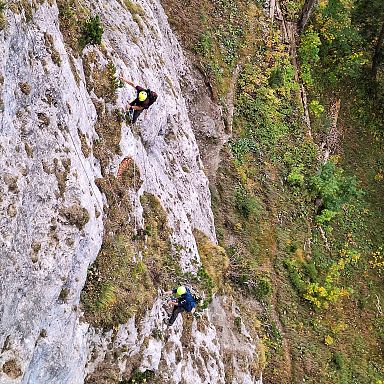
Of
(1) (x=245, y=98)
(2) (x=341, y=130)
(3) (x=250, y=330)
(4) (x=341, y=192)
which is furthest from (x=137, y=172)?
(2) (x=341, y=130)

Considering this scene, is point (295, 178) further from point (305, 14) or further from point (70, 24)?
point (70, 24)

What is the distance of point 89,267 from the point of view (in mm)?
12312

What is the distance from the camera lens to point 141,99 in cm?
1527

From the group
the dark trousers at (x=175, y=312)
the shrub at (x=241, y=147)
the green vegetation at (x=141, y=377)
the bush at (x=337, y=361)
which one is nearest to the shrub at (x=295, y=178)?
the shrub at (x=241, y=147)

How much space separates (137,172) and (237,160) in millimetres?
11181

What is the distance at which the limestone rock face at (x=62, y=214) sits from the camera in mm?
10234

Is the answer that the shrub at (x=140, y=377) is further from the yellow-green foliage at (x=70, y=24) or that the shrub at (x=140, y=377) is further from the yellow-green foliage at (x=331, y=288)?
the yellow-green foliage at (x=331, y=288)

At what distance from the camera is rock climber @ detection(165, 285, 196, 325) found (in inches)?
571

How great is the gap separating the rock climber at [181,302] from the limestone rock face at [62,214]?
1.58 feet

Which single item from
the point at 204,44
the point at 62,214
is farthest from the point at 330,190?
the point at 62,214

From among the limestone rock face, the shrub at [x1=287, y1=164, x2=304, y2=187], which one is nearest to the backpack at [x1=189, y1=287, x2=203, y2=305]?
the limestone rock face

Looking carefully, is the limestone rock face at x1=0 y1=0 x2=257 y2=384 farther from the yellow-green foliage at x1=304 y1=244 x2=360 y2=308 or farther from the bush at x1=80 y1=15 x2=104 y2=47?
the yellow-green foliage at x1=304 y1=244 x2=360 y2=308

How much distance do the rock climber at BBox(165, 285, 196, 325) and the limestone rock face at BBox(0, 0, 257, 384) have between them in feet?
1.58

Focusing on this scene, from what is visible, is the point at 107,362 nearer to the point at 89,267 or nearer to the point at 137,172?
the point at 89,267
